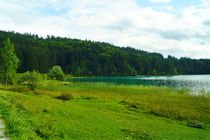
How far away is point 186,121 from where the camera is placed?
1580cm

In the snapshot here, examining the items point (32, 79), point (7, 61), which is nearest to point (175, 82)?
point (32, 79)

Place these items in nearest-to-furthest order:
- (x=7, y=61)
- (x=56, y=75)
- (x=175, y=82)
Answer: (x=7, y=61) → (x=175, y=82) → (x=56, y=75)

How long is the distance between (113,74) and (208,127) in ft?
506

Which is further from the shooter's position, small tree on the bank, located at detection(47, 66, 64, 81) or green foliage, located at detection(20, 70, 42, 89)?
small tree on the bank, located at detection(47, 66, 64, 81)

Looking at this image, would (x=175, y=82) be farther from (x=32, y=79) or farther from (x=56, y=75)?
(x=56, y=75)

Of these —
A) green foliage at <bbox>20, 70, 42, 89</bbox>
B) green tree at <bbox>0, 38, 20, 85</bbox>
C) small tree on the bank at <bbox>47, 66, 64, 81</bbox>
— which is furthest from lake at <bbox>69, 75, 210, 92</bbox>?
green tree at <bbox>0, 38, 20, 85</bbox>

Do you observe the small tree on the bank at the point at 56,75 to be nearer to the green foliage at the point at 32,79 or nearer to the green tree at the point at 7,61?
the green tree at the point at 7,61

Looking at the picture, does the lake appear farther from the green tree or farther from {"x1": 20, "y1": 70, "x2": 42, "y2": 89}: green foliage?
the green tree

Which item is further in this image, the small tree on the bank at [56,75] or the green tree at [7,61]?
the small tree on the bank at [56,75]

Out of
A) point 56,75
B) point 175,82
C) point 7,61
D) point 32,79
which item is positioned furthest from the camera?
point 56,75

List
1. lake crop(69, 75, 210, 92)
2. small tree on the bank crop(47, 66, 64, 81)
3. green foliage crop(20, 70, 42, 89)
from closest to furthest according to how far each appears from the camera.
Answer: green foliage crop(20, 70, 42, 89) → lake crop(69, 75, 210, 92) → small tree on the bank crop(47, 66, 64, 81)

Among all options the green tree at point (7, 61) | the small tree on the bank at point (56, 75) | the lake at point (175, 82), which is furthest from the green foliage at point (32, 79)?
the small tree on the bank at point (56, 75)

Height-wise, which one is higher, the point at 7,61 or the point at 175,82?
the point at 7,61

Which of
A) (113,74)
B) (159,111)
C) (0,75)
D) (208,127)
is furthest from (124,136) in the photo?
(113,74)
